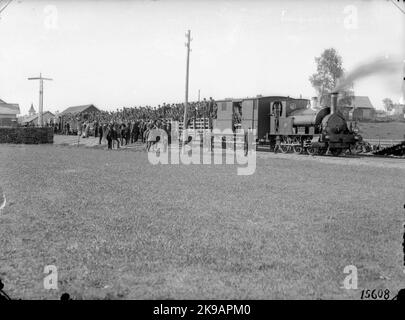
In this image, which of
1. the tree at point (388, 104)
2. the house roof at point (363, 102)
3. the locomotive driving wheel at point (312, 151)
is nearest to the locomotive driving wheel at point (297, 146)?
the locomotive driving wheel at point (312, 151)

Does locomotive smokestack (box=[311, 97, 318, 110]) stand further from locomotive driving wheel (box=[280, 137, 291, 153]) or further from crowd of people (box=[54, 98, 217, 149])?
crowd of people (box=[54, 98, 217, 149])

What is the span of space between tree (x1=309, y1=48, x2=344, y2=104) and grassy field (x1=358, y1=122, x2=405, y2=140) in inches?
515

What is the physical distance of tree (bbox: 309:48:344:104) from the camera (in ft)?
225

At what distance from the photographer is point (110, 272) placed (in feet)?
16.3

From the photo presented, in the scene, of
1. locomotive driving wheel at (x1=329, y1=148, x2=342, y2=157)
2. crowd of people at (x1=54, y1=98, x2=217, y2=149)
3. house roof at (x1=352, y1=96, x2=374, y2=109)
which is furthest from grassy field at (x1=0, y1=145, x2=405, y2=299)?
house roof at (x1=352, y1=96, x2=374, y2=109)

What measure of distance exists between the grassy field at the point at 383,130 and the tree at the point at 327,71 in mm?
13084

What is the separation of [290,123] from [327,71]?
156ft

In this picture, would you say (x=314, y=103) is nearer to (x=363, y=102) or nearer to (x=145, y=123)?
(x=145, y=123)

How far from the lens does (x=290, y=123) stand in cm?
2609

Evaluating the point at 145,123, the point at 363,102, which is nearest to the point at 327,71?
the point at 363,102
